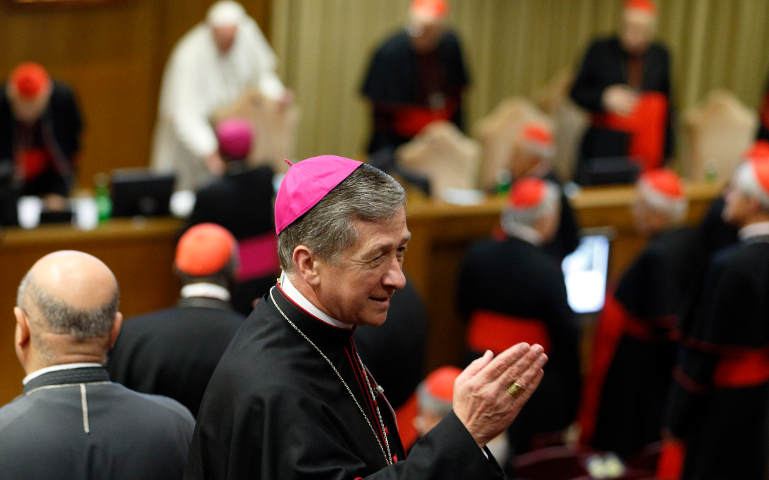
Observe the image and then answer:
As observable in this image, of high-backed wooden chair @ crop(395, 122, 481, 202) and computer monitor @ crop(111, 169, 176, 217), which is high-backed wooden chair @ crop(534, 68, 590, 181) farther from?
computer monitor @ crop(111, 169, 176, 217)

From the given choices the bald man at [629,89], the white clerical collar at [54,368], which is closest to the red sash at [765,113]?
the bald man at [629,89]

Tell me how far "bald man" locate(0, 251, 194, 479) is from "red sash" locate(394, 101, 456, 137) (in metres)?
5.85

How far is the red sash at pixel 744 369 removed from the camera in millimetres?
4766

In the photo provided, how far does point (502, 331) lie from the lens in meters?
5.55

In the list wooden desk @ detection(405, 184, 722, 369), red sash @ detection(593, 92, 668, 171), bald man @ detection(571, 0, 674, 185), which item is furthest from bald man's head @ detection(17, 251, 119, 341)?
red sash @ detection(593, 92, 668, 171)

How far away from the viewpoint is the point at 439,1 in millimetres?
7941

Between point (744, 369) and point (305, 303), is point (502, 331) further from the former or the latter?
point (305, 303)

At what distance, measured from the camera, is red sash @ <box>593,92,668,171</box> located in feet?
28.1

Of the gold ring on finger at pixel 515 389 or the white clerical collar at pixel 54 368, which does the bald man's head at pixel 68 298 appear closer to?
the white clerical collar at pixel 54 368

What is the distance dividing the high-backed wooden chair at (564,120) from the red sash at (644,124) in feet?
2.84

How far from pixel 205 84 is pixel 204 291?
4.19 metres

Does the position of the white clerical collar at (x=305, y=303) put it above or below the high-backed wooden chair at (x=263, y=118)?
above

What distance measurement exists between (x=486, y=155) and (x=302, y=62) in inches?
68.1

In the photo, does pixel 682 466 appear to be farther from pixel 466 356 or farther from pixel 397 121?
pixel 397 121
